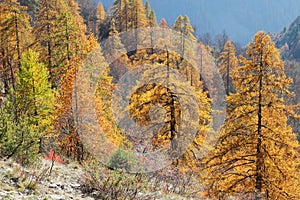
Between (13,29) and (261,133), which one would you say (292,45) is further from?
(261,133)

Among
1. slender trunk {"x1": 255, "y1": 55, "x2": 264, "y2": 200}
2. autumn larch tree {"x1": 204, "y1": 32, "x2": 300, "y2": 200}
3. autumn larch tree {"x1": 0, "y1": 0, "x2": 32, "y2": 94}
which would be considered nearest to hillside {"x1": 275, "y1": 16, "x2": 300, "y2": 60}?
autumn larch tree {"x1": 0, "y1": 0, "x2": 32, "y2": 94}

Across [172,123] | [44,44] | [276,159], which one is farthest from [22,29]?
[276,159]

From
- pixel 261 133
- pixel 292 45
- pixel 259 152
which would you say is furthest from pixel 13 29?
pixel 292 45

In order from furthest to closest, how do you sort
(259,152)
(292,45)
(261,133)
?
(292,45)
(261,133)
(259,152)

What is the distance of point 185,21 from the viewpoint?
3756cm

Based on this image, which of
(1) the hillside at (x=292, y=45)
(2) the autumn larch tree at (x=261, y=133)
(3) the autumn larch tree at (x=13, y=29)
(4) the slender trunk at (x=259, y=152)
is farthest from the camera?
(1) the hillside at (x=292, y=45)

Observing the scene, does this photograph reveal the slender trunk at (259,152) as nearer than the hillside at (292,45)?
Yes

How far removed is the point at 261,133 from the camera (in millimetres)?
13438

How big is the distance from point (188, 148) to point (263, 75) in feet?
20.0

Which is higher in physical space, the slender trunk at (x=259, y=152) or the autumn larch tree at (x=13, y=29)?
the autumn larch tree at (x=13, y=29)

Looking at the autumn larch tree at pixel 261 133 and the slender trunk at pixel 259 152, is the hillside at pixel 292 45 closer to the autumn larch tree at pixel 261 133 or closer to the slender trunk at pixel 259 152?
the autumn larch tree at pixel 261 133

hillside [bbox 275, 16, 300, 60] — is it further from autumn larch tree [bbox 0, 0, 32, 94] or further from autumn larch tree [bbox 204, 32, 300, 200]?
autumn larch tree [bbox 204, 32, 300, 200]

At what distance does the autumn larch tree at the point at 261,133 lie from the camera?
515 inches

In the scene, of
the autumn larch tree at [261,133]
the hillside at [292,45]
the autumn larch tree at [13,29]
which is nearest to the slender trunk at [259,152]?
the autumn larch tree at [261,133]
